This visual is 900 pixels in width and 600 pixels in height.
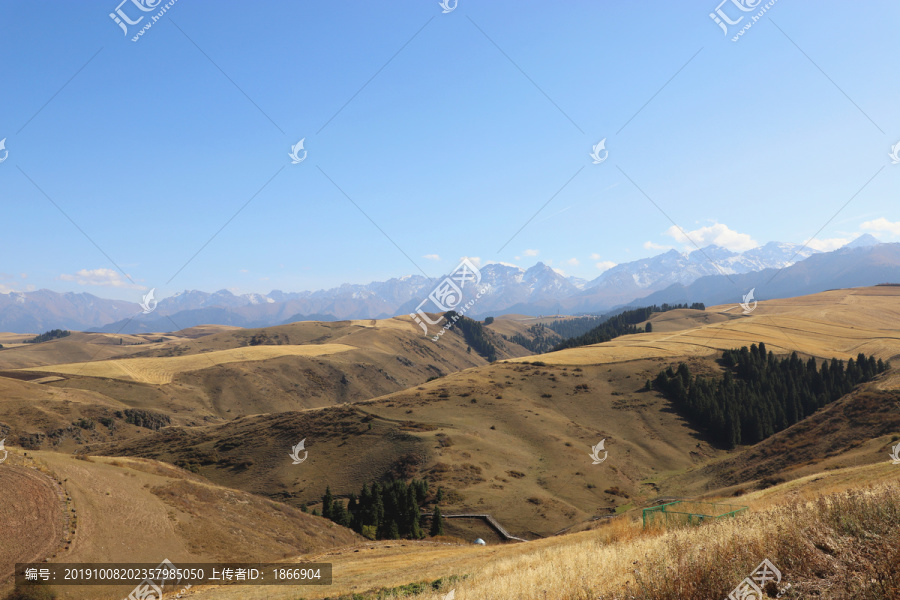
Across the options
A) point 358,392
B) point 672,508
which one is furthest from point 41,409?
point 672,508

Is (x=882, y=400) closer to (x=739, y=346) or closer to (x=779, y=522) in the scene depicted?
(x=779, y=522)

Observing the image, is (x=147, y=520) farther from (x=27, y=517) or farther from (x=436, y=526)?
(x=436, y=526)

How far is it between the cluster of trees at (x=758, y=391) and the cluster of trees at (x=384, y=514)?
7474cm

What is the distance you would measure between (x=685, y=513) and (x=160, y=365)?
18677cm

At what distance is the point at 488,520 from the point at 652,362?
290ft

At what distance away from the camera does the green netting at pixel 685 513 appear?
15.6m

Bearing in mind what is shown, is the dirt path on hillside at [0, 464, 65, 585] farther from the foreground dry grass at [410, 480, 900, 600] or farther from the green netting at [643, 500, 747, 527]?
the green netting at [643, 500, 747, 527]

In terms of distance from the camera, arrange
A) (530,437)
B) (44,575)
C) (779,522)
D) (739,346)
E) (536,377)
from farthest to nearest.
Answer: (739,346), (536,377), (530,437), (44,575), (779,522)

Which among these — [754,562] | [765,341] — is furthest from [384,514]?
[765,341]

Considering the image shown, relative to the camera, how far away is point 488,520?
6078 centimetres

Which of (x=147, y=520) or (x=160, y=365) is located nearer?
(x=147, y=520)

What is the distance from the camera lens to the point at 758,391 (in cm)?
11406

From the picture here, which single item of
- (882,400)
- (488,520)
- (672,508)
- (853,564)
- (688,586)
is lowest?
(488,520)

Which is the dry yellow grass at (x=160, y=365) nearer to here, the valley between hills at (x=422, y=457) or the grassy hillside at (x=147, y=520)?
the valley between hills at (x=422, y=457)
